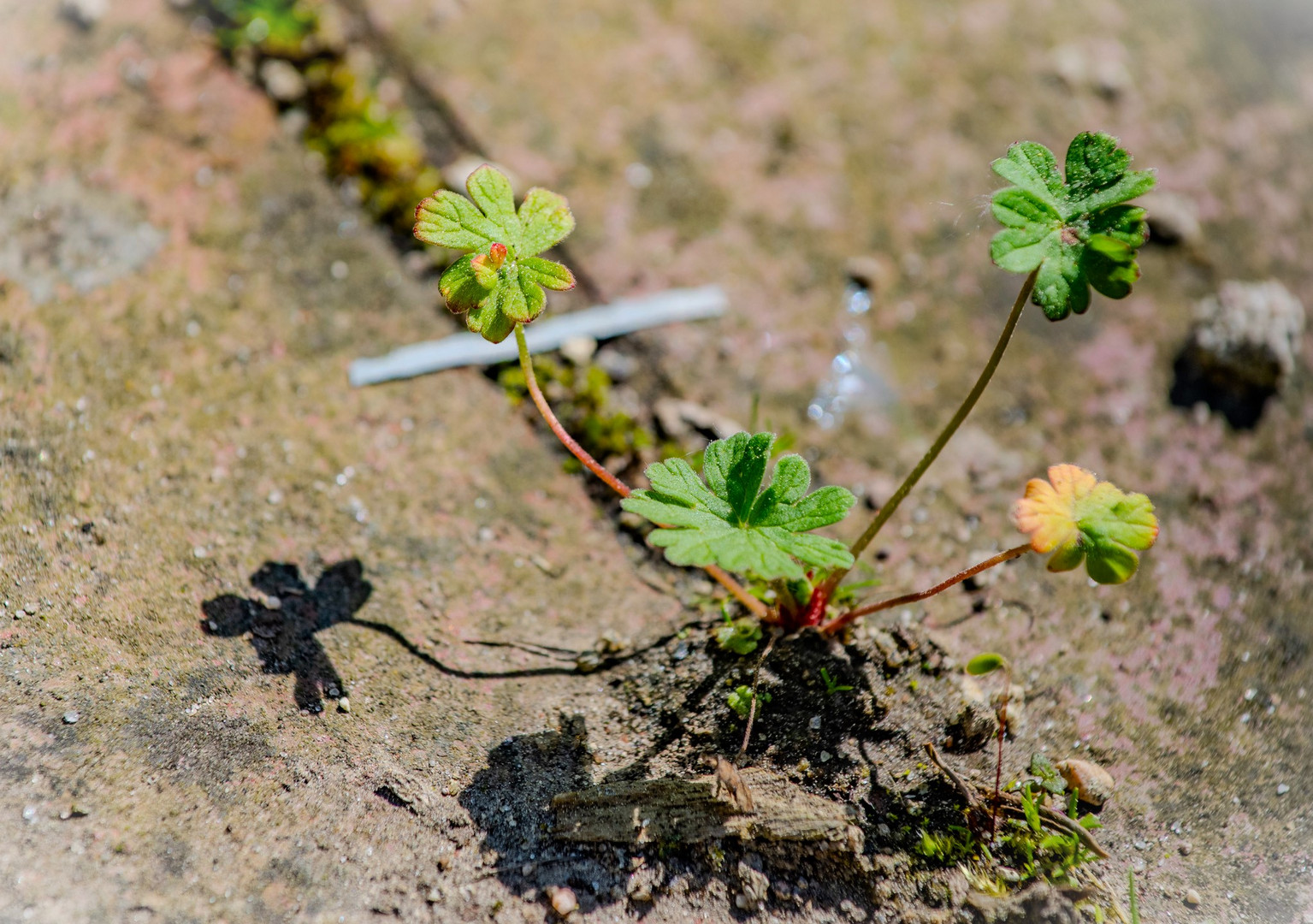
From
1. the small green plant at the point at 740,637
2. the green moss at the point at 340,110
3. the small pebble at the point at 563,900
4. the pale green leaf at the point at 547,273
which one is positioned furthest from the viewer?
the green moss at the point at 340,110

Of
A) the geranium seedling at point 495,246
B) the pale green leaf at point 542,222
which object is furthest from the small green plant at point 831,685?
the pale green leaf at point 542,222

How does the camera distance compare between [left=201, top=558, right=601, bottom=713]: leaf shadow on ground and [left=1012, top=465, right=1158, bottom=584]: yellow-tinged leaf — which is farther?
[left=201, top=558, right=601, bottom=713]: leaf shadow on ground

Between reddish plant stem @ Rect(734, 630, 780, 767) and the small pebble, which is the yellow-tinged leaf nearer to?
reddish plant stem @ Rect(734, 630, 780, 767)

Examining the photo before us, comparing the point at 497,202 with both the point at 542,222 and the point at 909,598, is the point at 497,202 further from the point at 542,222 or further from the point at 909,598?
the point at 909,598

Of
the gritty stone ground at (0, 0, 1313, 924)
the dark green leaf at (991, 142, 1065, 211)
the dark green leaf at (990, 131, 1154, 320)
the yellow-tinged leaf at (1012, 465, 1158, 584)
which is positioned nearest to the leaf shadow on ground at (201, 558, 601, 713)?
the gritty stone ground at (0, 0, 1313, 924)

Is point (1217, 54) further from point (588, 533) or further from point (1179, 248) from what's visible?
point (588, 533)

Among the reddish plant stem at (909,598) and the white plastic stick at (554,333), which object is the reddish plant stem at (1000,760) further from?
the white plastic stick at (554,333)

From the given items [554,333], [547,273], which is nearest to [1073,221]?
[547,273]
